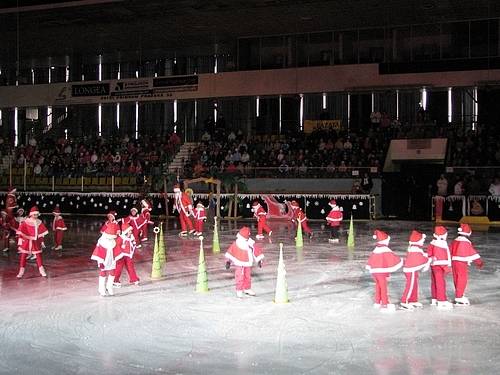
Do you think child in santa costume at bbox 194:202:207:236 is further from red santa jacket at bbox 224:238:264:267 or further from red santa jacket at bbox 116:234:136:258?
red santa jacket at bbox 224:238:264:267

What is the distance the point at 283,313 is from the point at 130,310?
8.36ft

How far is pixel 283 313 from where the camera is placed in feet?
36.3

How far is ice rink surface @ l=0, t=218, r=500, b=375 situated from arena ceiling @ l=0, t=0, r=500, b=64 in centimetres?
1871

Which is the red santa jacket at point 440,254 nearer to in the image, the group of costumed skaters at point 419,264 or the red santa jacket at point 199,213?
the group of costumed skaters at point 419,264

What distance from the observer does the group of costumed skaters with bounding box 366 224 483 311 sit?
11.1 meters

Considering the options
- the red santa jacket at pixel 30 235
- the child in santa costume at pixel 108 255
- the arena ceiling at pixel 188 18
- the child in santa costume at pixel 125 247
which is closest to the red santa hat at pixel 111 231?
the child in santa costume at pixel 108 255

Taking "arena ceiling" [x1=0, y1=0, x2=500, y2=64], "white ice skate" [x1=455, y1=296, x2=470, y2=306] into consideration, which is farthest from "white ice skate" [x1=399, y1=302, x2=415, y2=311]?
"arena ceiling" [x1=0, y1=0, x2=500, y2=64]

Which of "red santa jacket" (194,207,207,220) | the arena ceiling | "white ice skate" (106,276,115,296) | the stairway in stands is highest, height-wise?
the arena ceiling

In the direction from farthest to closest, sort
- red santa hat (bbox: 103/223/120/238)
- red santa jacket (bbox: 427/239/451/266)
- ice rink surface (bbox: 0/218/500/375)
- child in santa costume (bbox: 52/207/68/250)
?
1. child in santa costume (bbox: 52/207/68/250)
2. red santa hat (bbox: 103/223/120/238)
3. red santa jacket (bbox: 427/239/451/266)
4. ice rink surface (bbox: 0/218/500/375)

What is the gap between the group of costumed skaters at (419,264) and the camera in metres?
11.1

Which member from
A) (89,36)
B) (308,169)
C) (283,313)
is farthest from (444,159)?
(283,313)

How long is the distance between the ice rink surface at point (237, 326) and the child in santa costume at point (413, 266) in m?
0.31

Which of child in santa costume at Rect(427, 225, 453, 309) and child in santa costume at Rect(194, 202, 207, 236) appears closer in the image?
child in santa costume at Rect(427, 225, 453, 309)

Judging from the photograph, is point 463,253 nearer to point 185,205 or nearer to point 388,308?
point 388,308
